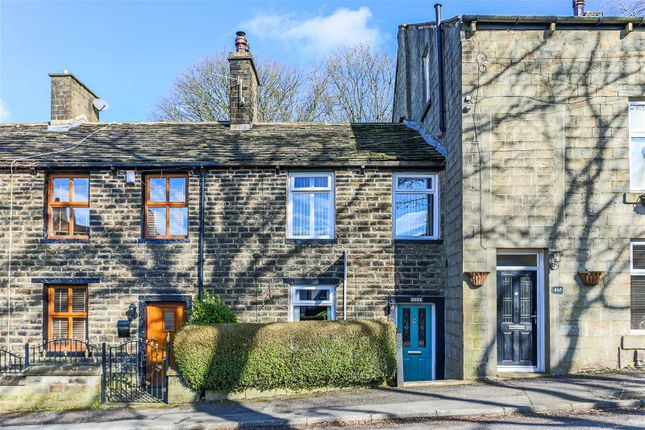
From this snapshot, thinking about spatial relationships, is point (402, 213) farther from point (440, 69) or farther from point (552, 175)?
point (552, 175)

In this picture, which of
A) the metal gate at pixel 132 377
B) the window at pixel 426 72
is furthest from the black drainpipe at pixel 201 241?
the window at pixel 426 72

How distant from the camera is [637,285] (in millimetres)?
11258

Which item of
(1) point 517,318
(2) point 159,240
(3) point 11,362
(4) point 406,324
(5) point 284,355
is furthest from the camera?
(2) point 159,240

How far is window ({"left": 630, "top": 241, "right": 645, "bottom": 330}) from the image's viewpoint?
11219 mm

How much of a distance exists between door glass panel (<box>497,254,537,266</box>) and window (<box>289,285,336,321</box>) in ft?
13.0

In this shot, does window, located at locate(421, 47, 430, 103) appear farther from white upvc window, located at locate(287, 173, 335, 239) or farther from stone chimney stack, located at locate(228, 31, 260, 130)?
stone chimney stack, located at locate(228, 31, 260, 130)

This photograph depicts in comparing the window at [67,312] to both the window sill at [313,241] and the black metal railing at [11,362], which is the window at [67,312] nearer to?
the black metal railing at [11,362]

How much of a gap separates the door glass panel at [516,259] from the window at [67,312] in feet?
31.2

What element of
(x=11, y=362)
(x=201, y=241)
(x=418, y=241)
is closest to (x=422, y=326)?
(x=418, y=241)

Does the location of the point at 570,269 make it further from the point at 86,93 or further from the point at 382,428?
the point at 86,93

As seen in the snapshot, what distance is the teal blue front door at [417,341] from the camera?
1308 centimetres

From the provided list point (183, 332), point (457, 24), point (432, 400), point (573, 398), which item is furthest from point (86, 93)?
point (573, 398)

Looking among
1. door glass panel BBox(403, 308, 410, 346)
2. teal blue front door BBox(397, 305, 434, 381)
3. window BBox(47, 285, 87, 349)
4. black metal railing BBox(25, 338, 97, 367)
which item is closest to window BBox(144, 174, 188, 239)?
window BBox(47, 285, 87, 349)

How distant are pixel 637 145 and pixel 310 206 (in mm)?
7095
